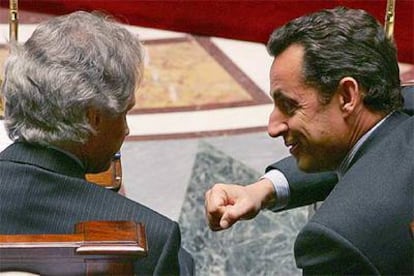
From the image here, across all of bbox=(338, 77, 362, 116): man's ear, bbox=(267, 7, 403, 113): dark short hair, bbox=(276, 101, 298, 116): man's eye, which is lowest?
bbox=(276, 101, 298, 116): man's eye

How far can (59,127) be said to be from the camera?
1.88m

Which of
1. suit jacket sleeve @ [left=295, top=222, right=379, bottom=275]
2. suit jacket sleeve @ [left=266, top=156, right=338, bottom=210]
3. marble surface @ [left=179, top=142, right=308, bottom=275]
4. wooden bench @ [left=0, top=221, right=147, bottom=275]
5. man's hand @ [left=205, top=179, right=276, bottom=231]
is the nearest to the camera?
wooden bench @ [left=0, top=221, right=147, bottom=275]

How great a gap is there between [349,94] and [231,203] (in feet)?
1.07

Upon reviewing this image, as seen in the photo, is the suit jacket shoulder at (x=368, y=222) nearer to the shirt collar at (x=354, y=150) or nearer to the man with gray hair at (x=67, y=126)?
the shirt collar at (x=354, y=150)

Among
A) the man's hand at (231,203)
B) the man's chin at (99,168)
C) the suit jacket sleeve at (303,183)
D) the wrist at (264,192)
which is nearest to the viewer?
the man's chin at (99,168)

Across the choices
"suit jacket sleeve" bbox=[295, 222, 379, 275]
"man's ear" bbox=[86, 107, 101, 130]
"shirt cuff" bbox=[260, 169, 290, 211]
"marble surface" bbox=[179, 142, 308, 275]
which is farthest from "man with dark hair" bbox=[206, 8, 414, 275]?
"marble surface" bbox=[179, 142, 308, 275]

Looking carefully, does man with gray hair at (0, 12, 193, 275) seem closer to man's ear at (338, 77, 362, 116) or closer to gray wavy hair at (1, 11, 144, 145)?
gray wavy hair at (1, 11, 144, 145)

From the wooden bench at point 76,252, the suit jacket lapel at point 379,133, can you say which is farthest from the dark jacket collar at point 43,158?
the suit jacket lapel at point 379,133

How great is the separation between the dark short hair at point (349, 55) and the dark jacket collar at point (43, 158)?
1.51 ft

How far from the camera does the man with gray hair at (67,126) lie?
72.0 inches

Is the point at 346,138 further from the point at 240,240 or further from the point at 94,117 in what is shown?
the point at 240,240

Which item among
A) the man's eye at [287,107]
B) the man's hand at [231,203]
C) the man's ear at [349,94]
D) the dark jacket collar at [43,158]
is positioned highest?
the man's ear at [349,94]

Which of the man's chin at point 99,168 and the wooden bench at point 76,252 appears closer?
the wooden bench at point 76,252

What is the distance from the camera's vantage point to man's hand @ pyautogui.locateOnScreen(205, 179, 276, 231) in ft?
6.84
